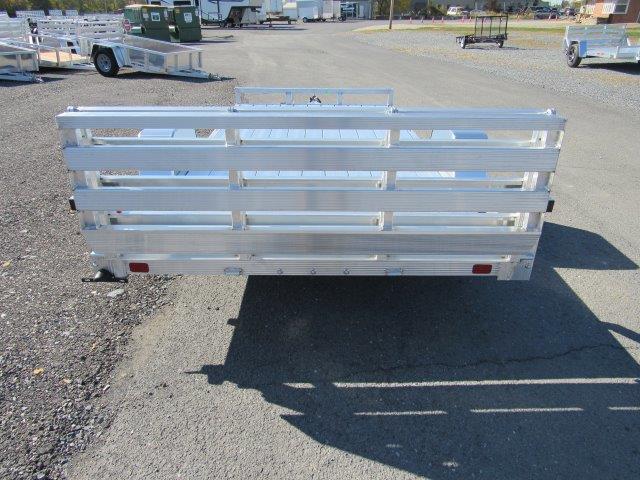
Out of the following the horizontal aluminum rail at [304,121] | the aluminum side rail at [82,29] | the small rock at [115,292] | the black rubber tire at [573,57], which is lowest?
the small rock at [115,292]

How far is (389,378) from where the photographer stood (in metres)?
2.98

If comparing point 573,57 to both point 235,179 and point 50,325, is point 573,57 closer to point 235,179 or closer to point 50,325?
point 235,179

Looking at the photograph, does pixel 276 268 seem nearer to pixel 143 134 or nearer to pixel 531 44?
pixel 143 134

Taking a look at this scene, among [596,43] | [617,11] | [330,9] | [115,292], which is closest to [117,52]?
[115,292]

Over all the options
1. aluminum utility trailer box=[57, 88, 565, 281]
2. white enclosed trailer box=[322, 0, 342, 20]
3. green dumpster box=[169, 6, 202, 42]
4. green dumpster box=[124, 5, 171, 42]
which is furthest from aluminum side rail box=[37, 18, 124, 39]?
white enclosed trailer box=[322, 0, 342, 20]

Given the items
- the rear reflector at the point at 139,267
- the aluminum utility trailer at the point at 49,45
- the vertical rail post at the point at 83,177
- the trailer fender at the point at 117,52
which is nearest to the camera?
the vertical rail post at the point at 83,177

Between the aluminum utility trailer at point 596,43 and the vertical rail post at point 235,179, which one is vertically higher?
the vertical rail post at point 235,179

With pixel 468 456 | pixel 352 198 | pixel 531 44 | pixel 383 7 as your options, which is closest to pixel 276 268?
Result: pixel 352 198

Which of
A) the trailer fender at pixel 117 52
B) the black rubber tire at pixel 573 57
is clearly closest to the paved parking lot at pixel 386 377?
the trailer fender at pixel 117 52

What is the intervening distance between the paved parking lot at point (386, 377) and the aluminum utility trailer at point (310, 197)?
0.64 meters

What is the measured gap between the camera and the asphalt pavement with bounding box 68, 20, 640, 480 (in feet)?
7.98

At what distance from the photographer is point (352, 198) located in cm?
265

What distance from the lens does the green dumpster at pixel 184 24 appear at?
1122 inches

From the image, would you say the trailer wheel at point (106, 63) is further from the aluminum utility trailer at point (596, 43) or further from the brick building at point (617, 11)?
the brick building at point (617, 11)
